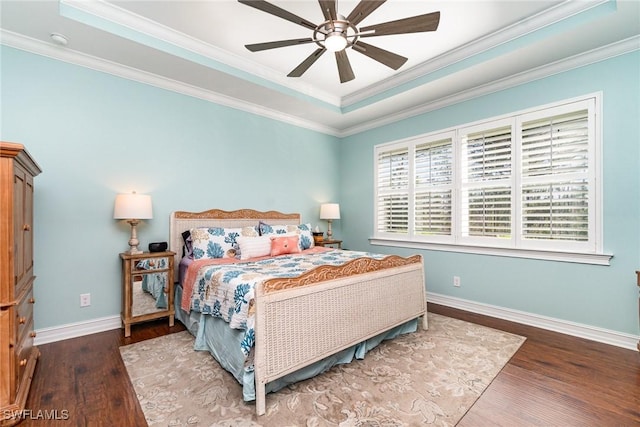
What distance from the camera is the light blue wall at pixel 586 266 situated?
2.59 m

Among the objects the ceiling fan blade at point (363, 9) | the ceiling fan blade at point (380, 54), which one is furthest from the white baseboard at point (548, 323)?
the ceiling fan blade at point (363, 9)

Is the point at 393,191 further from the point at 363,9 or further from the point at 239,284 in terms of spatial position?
the point at 239,284

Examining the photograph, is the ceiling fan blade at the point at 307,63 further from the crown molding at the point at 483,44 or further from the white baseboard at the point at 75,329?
the white baseboard at the point at 75,329

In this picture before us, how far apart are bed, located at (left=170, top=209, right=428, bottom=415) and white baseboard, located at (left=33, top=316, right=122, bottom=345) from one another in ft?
2.06

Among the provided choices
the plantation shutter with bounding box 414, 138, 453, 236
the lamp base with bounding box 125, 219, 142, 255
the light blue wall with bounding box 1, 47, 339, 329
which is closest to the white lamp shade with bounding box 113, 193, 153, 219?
the lamp base with bounding box 125, 219, 142, 255

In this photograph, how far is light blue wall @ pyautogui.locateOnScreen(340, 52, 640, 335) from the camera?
2588mm

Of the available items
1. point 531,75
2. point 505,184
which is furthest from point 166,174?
point 531,75

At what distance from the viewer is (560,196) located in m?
2.95

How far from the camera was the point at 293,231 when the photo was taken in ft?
12.9

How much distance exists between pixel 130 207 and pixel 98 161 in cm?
65

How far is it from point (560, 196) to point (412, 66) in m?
Answer: 2.13

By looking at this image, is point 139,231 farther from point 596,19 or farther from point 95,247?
point 596,19

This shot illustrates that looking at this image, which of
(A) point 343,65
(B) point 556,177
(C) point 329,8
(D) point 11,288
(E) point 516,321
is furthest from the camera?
(E) point 516,321

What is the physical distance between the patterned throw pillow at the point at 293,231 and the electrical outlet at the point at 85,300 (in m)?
1.88
